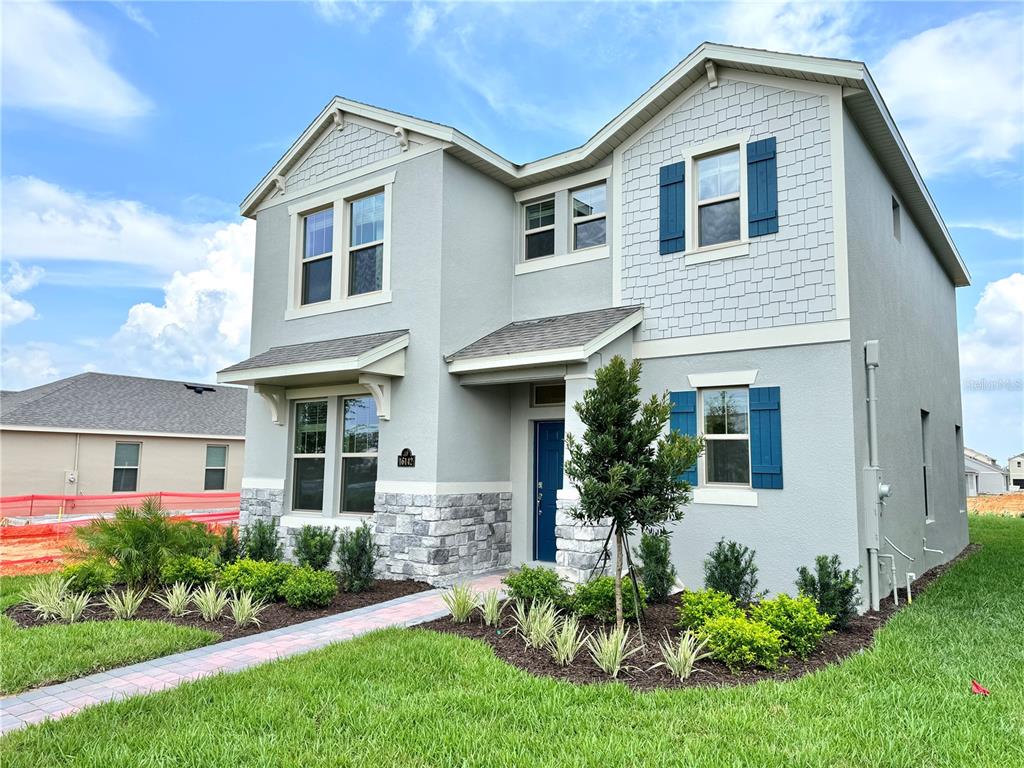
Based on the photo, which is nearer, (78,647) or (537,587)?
(78,647)

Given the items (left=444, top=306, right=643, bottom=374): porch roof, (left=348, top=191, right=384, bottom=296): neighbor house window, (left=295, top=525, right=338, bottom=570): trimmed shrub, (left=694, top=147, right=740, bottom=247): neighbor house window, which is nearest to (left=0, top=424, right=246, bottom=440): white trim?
(left=348, top=191, right=384, bottom=296): neighbor house window

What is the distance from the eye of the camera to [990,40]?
906 cm

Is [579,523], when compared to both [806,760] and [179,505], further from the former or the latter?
[179,505]

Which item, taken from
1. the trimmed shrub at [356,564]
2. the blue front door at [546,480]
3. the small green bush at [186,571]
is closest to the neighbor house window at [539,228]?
the blue front door at [546,480]

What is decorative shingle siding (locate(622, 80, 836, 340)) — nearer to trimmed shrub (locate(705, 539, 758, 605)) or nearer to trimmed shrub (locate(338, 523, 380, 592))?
trimmed shrub (locate(705, 539, 758, 605))

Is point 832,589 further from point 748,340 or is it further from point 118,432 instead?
point 118,432

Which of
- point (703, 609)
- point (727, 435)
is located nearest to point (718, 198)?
point (727, 435)

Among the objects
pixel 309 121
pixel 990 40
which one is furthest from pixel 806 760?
pixel 309 121

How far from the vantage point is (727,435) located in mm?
8266

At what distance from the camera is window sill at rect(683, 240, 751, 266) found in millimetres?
8312

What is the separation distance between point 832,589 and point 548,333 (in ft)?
15.3

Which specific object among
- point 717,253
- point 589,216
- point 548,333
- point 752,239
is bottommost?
point 548,333

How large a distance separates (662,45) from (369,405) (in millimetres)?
7706

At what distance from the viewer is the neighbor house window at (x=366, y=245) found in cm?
1047
